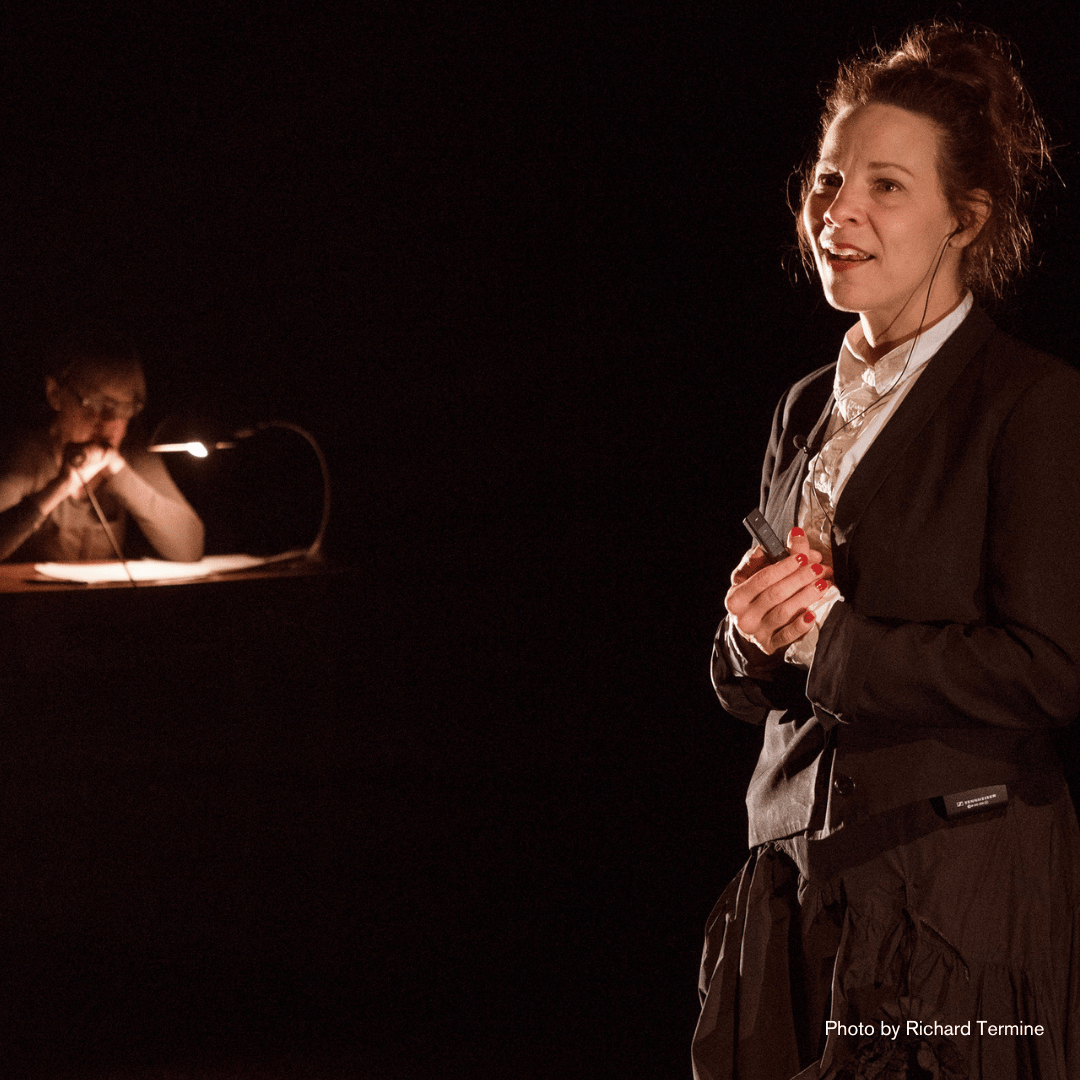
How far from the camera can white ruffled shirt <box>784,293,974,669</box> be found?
94 centimetres

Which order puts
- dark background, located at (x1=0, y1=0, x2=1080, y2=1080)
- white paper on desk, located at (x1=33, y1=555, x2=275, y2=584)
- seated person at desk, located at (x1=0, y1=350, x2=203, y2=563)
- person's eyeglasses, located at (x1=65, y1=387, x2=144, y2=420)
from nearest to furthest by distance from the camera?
dark background, located at (x1=0, y1=0, x2=1080, y2=1080), white paper on desk, located at (x1=33, y1=555, x2=275, y2=584), seated person at desk, located at (x1=0, y1=350, x2=203, y2=563), person's eyeglasses, located at (x1=65, y1=387, x2=144, y2=420)

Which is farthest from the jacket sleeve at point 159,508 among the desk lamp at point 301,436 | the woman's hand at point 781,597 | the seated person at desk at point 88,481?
the woman's hand at point 781,597

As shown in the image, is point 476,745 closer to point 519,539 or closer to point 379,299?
point 519,539

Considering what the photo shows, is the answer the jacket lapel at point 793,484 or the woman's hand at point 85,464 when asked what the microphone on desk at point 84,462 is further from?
the jacket lapel at point 793,484

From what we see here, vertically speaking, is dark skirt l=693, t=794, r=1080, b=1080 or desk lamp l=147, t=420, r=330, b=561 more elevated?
desk lamp l=147, t=420, r=330, b=561

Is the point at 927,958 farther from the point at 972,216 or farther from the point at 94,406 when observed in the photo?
the point at 94,406

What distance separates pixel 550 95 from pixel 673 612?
1.31m

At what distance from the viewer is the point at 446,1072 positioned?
1.78 metres

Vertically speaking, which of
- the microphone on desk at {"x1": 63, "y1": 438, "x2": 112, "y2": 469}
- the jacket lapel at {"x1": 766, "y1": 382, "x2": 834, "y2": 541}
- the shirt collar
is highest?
the microphone on desk at {"x1": 63, "y1": 438, "x2": 112, "y2": 469}

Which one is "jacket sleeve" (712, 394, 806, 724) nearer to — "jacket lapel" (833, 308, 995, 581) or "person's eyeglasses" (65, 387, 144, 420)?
"jacket lapel" (833, 308, 995, 581)

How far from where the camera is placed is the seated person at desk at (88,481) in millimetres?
2180

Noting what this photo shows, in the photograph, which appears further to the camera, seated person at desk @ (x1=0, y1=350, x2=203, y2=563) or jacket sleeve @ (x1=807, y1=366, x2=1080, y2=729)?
seated person at desk @ (x1=0, y1=350, x2=203, y2=563)

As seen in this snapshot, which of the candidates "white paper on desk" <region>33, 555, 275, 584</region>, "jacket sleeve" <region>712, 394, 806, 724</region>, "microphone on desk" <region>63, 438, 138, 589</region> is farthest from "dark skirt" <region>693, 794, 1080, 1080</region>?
"microphone on desk" <region>63, 438, 138, 589</region>

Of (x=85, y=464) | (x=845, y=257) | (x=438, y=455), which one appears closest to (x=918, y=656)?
(x=845, y=257)
